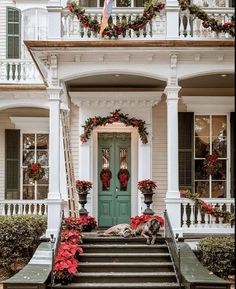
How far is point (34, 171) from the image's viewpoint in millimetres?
17719

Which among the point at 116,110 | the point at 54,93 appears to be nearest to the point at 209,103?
the point at 116,110

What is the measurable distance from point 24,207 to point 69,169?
2.91m

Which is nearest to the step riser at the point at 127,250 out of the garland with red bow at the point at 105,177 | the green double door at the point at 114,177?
the green double door at the point at 114,177

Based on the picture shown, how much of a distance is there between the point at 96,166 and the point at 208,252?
5.48m

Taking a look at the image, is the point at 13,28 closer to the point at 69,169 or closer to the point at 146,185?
the point at 69,169

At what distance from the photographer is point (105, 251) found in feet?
39.9

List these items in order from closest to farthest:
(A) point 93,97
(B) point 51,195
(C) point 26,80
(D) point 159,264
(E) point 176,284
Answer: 1. (E) point 176,284
2. (D) point 159,264
3. (B) point 51,195
4. (A) point 93,97
5. (C) point 26,80

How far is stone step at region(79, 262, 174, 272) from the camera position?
Answer: 11430 millimetres

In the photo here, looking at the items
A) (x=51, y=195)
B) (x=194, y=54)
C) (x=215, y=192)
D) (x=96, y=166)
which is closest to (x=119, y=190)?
(x=96, y=166)

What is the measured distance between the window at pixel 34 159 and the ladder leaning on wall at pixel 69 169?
3.24 m

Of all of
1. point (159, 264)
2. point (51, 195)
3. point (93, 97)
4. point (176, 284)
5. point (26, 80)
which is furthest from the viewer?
Answer: point (26, 80)

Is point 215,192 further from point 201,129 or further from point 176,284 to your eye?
point 176,284

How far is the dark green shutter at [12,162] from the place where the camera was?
18.1 meters

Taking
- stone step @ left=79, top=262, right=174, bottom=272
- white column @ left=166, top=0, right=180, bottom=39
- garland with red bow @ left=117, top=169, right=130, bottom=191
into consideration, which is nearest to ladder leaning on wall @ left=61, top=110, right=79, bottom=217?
garland with red bow @ left=117, top=169, right=130, bottom=191
